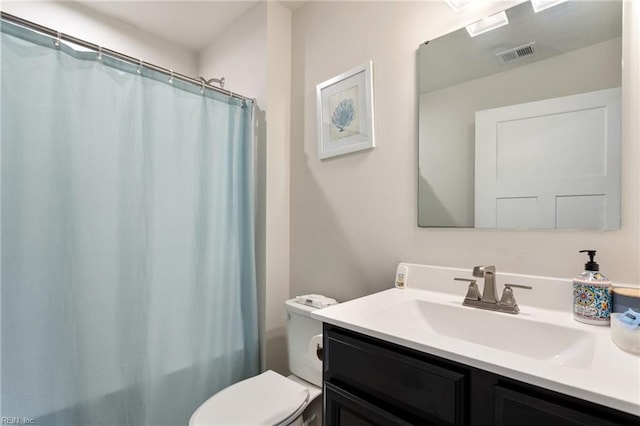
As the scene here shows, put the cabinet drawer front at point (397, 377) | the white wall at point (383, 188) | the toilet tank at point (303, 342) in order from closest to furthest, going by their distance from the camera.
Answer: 1. the cabinet drawer front at point (397, 377)
2. the white wall at point (383, 188)
3. the toilet tank at point (303, 342)

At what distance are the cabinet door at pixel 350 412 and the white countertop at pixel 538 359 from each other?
0.18 metres

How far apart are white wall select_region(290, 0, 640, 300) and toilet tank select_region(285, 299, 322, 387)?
22cm

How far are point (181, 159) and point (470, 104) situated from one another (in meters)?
1.30

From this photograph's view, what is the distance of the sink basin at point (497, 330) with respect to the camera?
79cm

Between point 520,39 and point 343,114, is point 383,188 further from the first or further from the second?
point 520,39

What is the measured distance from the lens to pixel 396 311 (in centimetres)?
106

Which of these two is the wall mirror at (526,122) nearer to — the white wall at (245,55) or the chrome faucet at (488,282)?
the chrome faucet at (488,282)

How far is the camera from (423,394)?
715mm

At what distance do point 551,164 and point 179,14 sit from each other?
2199 mm

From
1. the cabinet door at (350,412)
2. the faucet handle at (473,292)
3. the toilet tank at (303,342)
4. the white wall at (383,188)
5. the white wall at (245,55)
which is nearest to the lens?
the cabinet door at (350,412)

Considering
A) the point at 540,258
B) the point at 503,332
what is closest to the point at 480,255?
the point at 540,258

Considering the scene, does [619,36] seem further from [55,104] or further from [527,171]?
[55,104]

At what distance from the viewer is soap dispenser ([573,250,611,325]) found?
0.83 metres

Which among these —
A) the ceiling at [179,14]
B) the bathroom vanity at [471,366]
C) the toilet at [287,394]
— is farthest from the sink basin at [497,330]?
the ceiling at [179,14]
